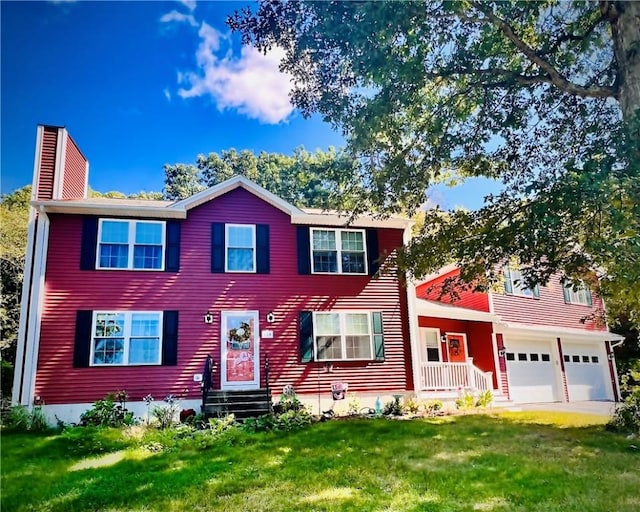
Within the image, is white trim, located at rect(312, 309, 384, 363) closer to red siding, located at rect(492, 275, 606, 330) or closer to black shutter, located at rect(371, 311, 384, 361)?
black shutter, located at rect(371, 311, 384, 361)

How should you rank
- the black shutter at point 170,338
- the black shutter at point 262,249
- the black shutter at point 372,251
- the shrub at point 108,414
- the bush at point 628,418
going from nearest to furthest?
the bush at point 628,418, the shrub at point 108,414, the black shutter at point 170,338, the black shutter at point 262,249, the black shutter at point 372,251

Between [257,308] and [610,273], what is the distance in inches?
292

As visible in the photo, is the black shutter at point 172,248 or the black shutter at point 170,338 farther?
the black shutter at point 172,248

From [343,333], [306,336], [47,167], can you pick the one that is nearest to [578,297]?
[343,333]

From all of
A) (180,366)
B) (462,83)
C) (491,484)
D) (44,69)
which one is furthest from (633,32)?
(180,366)

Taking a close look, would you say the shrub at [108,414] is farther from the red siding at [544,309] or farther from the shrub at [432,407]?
the red siding at [544,309]

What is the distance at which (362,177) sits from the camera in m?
10.5

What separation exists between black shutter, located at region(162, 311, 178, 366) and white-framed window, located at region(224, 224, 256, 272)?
170 centimetres

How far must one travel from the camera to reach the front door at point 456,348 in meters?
15.4

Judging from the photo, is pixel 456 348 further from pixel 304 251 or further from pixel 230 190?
pixel 230 190

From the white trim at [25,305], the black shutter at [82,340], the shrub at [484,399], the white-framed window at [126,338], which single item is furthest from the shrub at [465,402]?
the white trim at [25,305]

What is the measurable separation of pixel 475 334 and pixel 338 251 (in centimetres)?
584

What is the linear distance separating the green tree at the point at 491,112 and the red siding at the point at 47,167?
19.4ft

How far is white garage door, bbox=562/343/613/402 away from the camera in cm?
1734
